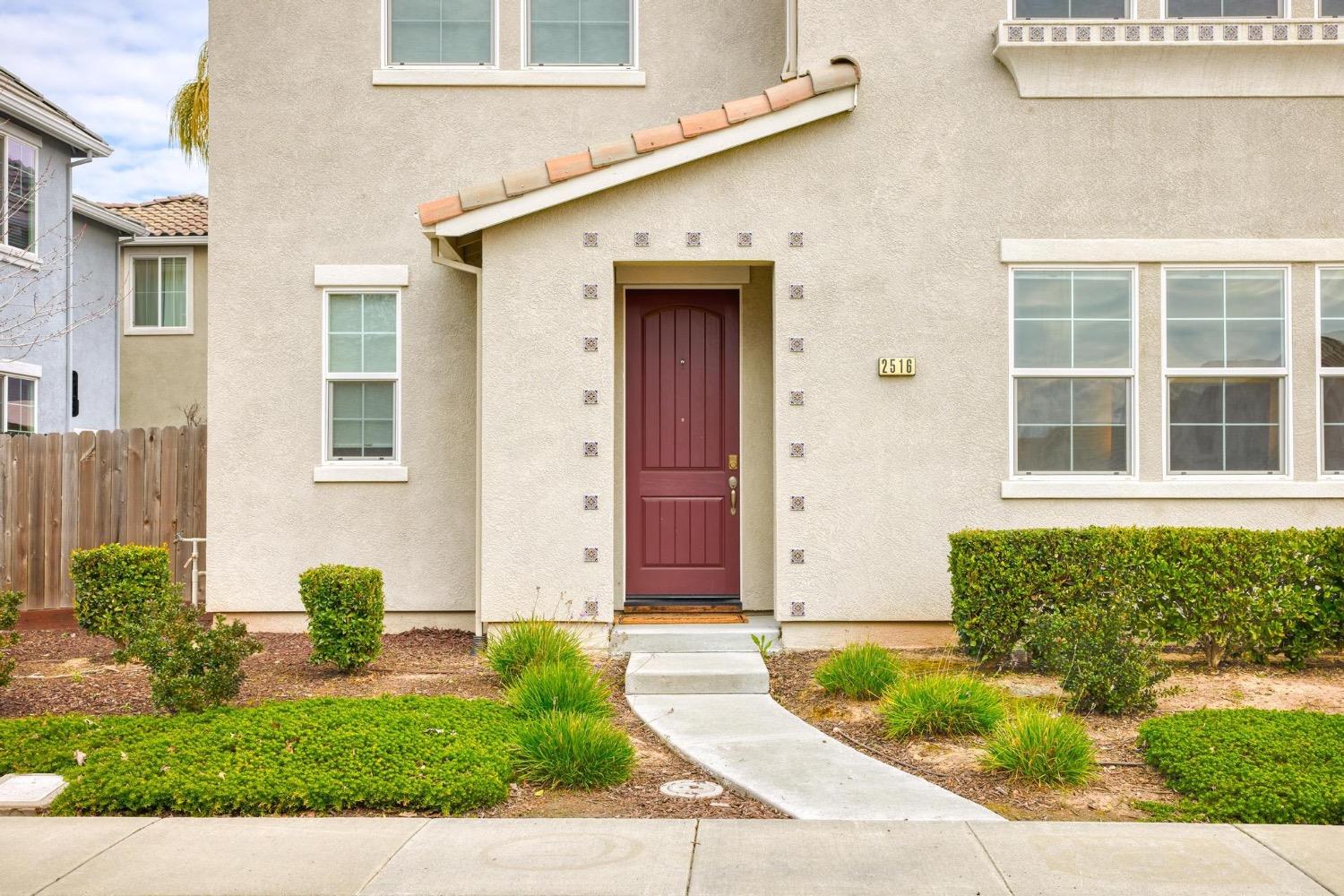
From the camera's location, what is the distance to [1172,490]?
30.7 feet

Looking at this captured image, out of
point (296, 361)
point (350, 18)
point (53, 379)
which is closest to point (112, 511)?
point (296, 361)

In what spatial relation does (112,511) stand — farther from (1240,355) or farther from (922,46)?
(1240,355)

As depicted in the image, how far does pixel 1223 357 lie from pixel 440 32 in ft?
24.5

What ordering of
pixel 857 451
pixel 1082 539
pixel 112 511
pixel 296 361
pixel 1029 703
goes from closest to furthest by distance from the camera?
pixel 1029 703 < pixel 1082 539 < pixel 857 451 < pixel 296 361 < pixel 112 511

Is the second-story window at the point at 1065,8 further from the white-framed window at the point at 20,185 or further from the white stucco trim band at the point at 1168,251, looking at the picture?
the white-framed window at the point at 20,185

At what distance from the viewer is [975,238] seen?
9.45 metres

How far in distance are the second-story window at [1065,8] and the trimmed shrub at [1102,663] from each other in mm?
5048

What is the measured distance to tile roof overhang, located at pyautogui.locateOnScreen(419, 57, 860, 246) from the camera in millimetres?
8953

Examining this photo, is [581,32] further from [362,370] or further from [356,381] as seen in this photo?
[356,381]

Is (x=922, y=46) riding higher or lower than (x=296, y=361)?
higher

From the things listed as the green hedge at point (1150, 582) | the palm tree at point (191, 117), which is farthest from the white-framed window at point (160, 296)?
the green hedge at point (1150, 582)

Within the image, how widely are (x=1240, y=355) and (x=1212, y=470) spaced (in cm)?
98

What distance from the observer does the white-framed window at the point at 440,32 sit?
1054cm

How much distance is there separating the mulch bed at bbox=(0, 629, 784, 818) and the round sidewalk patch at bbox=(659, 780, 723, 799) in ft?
0.17
